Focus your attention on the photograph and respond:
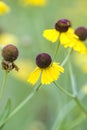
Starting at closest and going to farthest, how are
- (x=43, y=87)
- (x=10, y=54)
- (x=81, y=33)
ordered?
1. (x=10, y=54)
2. (x=81, y=33)
3. (x=43, y=87)

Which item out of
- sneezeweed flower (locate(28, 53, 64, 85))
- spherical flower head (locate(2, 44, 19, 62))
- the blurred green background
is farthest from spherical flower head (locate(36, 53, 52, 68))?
the blurred green background

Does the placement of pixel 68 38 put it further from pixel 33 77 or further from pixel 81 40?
pixel 33 77

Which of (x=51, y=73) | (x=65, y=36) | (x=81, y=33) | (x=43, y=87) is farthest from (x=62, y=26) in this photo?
(x=43, y=87)

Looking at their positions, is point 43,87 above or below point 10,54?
below

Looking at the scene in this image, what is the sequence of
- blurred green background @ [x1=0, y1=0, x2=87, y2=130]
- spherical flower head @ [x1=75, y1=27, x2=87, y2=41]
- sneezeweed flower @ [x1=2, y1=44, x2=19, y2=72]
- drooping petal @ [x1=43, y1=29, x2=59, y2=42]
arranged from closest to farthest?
sneezeweed flower @ [x1=2, y1=44, x2=19, y2=72] → drooping petal @ [x1=43, y1=29, x2=59, y2=42] → spherical flower head @ [x1=75, y1=27, x2=87, y2=41] → blurred green background @ [x1=0, y1=0, x2=87, y2=130]

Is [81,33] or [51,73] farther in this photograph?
[81,33]

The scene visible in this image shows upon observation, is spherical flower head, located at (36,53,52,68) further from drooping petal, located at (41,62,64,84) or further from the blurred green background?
the blurred green background
